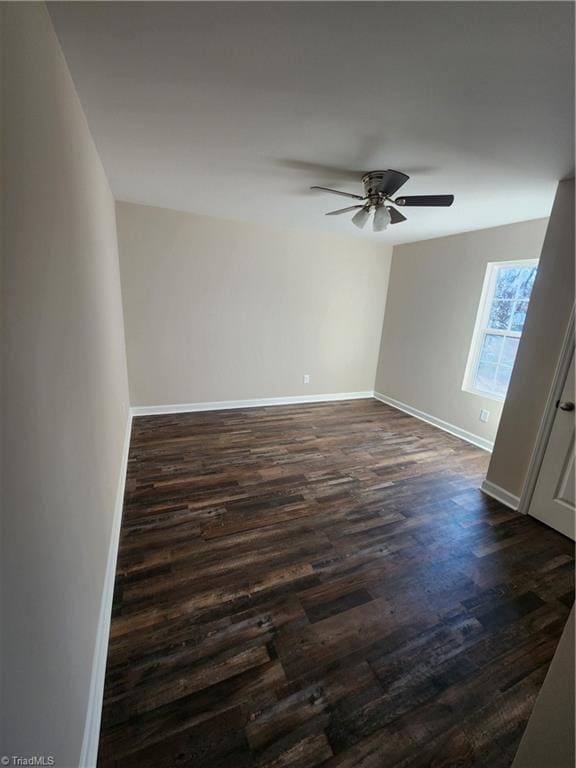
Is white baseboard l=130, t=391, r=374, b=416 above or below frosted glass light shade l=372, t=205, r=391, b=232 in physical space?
below

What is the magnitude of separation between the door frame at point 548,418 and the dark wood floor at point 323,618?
0.22 metres

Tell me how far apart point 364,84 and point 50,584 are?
210 centimetres

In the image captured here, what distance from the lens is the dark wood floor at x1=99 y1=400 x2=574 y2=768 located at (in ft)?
3.65

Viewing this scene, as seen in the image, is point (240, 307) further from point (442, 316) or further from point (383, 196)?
point (442, 316)

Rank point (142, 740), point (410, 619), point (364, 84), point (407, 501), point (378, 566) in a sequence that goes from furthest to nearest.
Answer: point (407, 501) < point (378, 566) < point (410, 619) < point (364, 84) < point (142, 740)

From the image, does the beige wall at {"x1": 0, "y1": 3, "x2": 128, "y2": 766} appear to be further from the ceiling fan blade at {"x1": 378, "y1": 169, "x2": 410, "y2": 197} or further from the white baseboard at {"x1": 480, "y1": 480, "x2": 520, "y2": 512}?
the white baseboard at {"x1": 480, "y1": 480, "x2": 520, "y2": 512}

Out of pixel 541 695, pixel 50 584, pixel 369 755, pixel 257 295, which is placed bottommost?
pixel 369 755

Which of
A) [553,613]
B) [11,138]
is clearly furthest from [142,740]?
[553,613]

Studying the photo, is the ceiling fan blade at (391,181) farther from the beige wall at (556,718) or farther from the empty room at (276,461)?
the beige wall at (556,718)

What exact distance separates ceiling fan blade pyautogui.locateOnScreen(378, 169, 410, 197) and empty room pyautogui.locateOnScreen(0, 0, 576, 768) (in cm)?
2

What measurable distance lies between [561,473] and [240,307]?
3.55 meters

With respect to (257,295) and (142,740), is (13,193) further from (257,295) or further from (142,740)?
(257,295)

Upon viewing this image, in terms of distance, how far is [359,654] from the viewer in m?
1.38

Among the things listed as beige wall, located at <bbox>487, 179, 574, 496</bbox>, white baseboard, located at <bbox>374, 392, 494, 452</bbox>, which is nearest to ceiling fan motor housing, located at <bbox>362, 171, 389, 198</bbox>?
beige wall, located at <bbox>487, 179, 574, 496</bbox>
